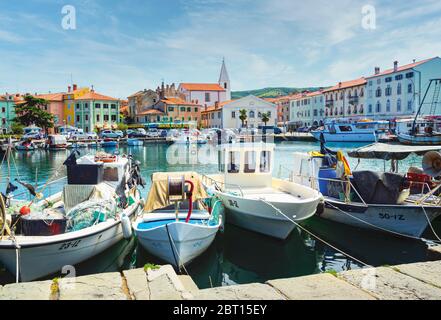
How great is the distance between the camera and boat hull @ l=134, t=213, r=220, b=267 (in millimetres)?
9059

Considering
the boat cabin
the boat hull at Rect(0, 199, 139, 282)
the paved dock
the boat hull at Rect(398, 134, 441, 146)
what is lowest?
the boat hull at Rect(0, 199, 139, 282)

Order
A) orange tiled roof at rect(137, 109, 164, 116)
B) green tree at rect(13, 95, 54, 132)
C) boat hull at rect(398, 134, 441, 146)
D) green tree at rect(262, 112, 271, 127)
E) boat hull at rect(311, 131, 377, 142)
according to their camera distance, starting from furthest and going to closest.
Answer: orange tiled roof at rect(137, 109, 164, 116)
green tree at rect(262, 112, 271, 127)
green tree at rect(13, 95, 54, 132)
boat hull at rect(311, 131, 377, 142)
boat hull at rect(398, 134, 441, 146)

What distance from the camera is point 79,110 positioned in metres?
80.4

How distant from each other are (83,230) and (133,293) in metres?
5.16

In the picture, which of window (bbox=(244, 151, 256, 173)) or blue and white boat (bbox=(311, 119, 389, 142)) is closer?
window (bbox=(244, 151, 256, 173))

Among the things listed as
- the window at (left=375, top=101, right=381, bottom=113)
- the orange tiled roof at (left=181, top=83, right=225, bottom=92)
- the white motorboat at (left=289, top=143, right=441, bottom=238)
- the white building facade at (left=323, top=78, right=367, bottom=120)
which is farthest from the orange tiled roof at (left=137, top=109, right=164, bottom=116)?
the white motorboat at (left=289, top=143, right=441, bottom=238)

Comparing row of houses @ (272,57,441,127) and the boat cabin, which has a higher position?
row of houses @ (272,57,441,127)

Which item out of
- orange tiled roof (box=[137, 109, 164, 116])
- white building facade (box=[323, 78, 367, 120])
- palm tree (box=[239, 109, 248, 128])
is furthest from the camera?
orange tiled roof (box=[137, 109, 164, 116])

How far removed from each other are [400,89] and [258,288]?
240 ft

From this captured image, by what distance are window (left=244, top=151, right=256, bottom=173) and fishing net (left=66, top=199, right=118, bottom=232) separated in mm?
5477

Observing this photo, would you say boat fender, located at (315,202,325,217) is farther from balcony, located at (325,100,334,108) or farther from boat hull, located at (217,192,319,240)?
balcony, located at (325,100,334,108)

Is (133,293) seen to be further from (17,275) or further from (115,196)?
(115,196)

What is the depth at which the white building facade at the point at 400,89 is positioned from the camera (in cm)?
6506

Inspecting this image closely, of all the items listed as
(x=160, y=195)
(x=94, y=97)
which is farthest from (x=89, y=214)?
(x=94, y=97)
